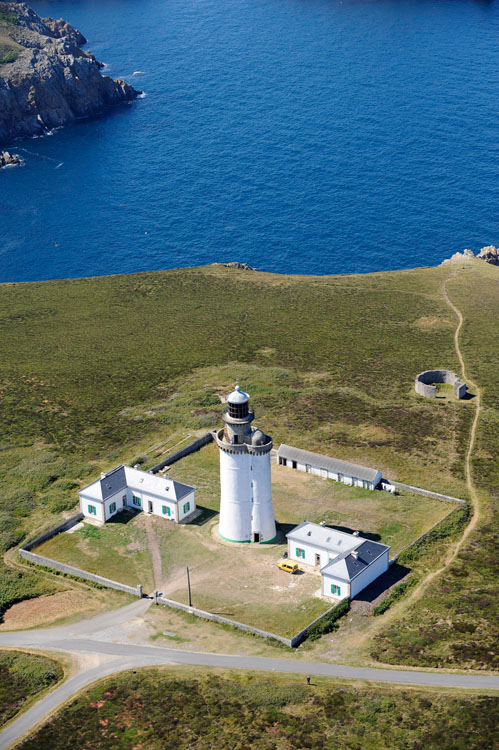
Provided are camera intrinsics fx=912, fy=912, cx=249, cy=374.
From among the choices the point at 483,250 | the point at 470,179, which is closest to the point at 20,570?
the point at 483,250

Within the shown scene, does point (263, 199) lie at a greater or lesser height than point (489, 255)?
greater

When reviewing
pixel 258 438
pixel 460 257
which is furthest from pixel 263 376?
pixel 460 257

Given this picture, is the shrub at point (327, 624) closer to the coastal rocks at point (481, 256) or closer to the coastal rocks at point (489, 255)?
the coastal rocks at point (481, 256)

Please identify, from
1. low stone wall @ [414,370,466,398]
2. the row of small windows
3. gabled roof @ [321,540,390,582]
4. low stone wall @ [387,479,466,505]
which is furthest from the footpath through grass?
the row of small windows

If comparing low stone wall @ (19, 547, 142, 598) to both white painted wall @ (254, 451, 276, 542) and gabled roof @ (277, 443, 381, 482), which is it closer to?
white painted wall @ (254, 451, 276, 542)

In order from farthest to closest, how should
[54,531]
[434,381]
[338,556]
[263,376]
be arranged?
[263,376]
[434,381]
[54,531]
[338,556]

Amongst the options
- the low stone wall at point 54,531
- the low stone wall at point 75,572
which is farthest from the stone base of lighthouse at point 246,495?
the low stone wall at point 54,531

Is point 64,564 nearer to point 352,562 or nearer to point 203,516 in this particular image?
point 203,516
